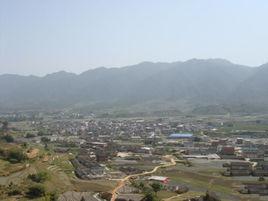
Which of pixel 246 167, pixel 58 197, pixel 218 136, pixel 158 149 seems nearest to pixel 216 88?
pixel 218 136

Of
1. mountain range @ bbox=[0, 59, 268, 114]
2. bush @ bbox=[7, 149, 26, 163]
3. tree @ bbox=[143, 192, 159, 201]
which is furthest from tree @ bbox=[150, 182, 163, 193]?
mountain range @ bbox=[0, 59, 268, 114]

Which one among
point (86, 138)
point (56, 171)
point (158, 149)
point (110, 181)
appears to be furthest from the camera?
point (86, 138)

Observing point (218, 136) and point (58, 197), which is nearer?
point (58, 197)

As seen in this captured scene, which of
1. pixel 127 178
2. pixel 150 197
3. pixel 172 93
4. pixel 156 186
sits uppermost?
pixel 172 93

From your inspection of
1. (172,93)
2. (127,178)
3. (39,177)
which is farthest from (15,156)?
(172,93)

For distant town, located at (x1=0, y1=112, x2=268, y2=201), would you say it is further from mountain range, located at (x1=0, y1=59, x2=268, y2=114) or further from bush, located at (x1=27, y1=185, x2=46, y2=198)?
mountain range, located at (x1=0, y1=59, x2=268, y2=114)

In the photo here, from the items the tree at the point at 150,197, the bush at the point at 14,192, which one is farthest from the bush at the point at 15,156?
the tree at the point at 150,197

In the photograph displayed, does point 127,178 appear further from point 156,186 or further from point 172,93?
point 172,93

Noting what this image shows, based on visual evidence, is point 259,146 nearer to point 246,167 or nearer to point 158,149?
point 158,149
